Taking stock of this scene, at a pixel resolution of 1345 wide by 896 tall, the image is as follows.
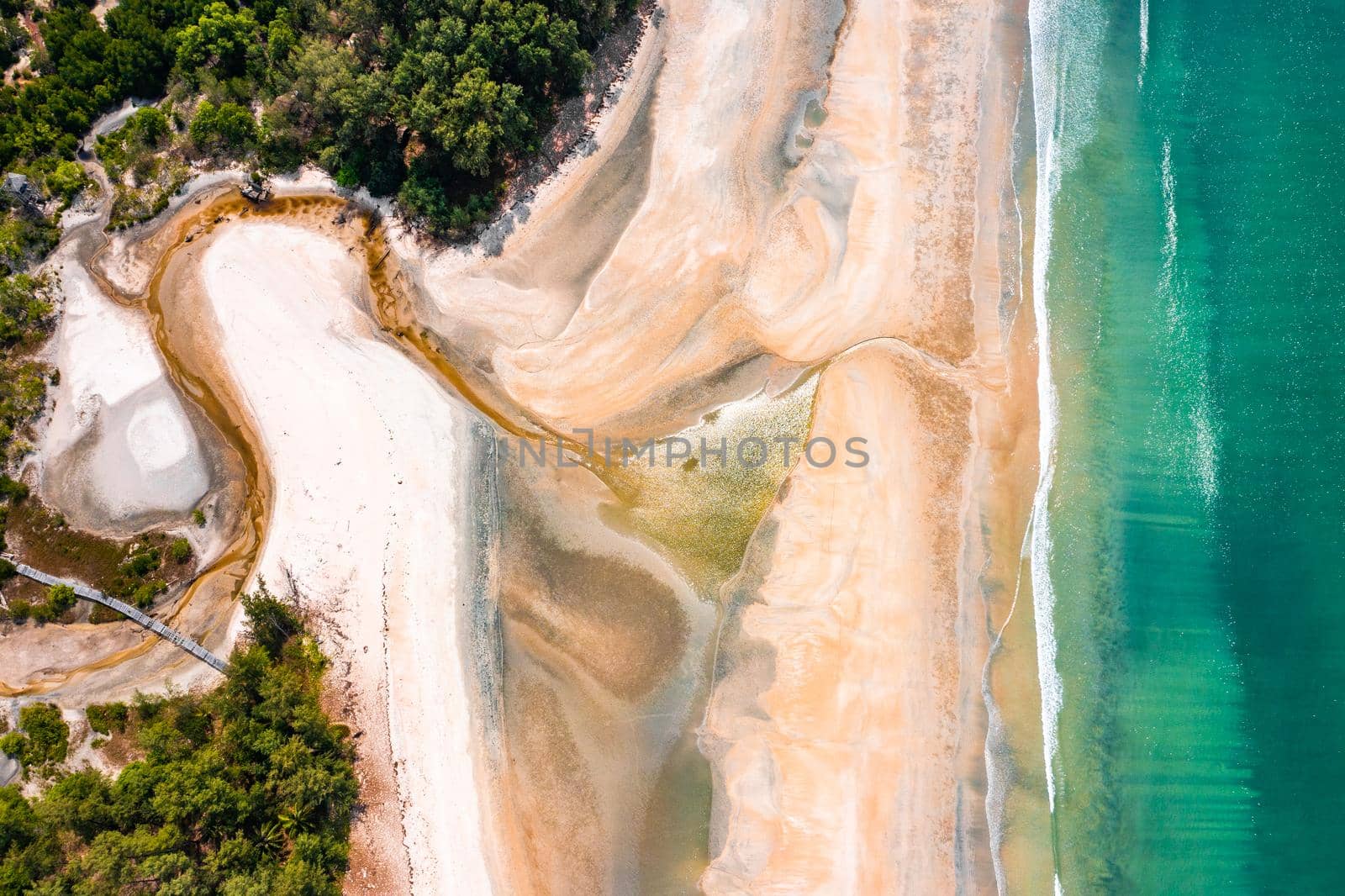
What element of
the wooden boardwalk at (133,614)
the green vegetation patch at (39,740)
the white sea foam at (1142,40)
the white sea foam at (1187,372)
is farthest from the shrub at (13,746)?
the white sea foam at (1142,40)

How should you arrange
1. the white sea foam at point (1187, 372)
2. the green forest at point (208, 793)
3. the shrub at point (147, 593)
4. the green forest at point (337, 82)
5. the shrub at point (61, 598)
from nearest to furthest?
the green forest at point (208, 793) → the shrub at point (61, 598) → the shrub at point (147, 593) → the white sea foam at point (1187, 372) → the green forest at point (337, 82)

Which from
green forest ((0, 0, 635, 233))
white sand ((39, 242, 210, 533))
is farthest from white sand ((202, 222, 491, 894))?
green forest ((0, 0, 635, 233))

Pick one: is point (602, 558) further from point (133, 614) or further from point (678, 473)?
point (133, 614)

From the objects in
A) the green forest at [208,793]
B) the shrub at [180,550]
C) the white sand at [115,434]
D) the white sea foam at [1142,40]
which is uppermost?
the white sea foam at [1142,40]

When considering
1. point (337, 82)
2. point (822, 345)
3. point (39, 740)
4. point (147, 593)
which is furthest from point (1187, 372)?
point (39, 740)

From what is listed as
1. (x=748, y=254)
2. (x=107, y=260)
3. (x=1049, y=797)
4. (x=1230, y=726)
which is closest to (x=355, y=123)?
(x=107, y=260)

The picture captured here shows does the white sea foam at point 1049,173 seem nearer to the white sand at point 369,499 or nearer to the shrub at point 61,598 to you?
the white sand at point 369,499

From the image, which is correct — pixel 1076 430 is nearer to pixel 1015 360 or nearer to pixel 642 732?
pixel 1015 360
